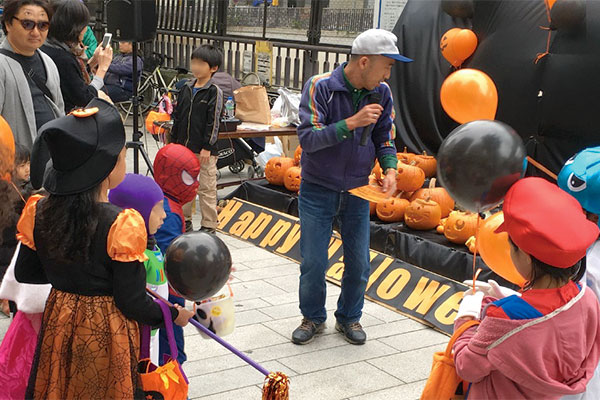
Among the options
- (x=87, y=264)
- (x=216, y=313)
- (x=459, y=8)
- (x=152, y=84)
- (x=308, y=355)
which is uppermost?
(x=459, y=8)

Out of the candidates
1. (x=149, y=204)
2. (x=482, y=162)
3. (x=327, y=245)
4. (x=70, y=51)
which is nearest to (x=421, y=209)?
(x=327, y=245)

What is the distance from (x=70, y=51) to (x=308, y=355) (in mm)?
2788

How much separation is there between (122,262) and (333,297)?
3329 mm

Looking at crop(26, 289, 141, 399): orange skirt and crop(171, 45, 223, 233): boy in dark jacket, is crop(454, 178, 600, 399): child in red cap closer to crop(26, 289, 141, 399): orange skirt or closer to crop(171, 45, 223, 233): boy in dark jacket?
crop(26, 289, 141, 399): orange skirt

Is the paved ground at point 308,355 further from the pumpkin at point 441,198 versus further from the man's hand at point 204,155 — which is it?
the man's hand at point 204,155

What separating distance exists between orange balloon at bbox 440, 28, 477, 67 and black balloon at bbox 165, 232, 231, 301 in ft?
17.1

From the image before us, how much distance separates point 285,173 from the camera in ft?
24.9

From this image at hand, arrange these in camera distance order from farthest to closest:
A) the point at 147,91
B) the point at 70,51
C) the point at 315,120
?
1. the point at 147,91
2. the point at 70,51
3. the point at 315,120

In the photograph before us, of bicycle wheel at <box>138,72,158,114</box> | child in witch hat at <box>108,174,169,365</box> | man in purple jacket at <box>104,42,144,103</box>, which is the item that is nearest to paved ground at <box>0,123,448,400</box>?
child in witch hat at <box>108,174,169,365</box>

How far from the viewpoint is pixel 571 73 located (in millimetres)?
6305

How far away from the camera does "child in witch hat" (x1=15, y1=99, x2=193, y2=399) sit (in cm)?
247

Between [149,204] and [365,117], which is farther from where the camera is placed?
[365,117]

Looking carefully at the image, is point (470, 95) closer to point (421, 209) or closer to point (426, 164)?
point (421, 209)

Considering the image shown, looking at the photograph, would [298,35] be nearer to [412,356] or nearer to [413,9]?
[413,9]
